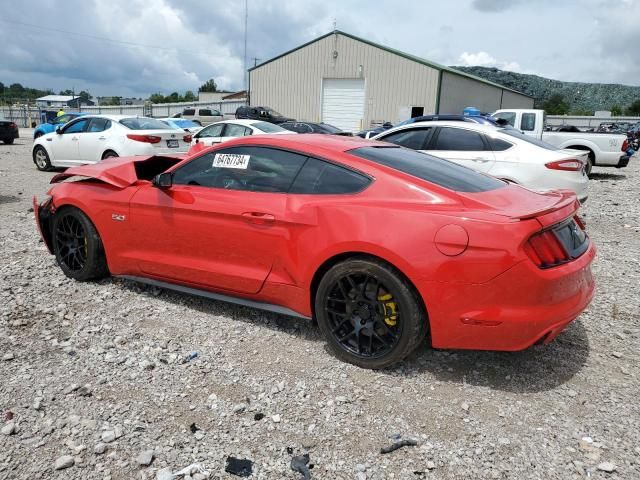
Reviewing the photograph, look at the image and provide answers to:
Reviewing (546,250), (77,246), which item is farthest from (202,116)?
(546,250)

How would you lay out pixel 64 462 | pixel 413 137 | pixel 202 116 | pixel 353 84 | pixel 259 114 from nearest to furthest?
pixel 64 462, pixel 413 137, pixel 259 114, pixel 202 116, pixel 353 84

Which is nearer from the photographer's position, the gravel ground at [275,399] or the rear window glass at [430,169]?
the gravel ground at [275,399]

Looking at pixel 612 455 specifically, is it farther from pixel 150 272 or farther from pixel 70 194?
pixel 70 194

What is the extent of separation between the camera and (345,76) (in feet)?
101

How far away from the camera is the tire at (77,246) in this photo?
446 cm

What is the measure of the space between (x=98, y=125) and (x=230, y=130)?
122 inches

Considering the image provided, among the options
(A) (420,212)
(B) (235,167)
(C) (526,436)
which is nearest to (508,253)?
(A) (420,212)

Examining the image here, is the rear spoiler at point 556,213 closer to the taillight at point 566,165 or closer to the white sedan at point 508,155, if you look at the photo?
the white sedan at point 508,155

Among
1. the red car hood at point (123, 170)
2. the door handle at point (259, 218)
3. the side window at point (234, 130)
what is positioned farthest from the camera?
the side window at point (234, 130)

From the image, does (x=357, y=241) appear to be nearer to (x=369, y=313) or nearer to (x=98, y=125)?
(x=369, y=313)

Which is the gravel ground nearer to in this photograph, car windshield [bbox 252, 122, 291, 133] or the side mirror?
the side mirror

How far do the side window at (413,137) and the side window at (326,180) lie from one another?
4.85 m

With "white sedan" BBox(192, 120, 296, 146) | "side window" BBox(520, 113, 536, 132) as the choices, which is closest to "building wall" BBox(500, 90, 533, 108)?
"side window" BBox(520, 113, 536, 132)

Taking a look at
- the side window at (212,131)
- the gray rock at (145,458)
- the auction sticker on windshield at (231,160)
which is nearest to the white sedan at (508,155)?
the auction sticker on windshield at (231,160)
